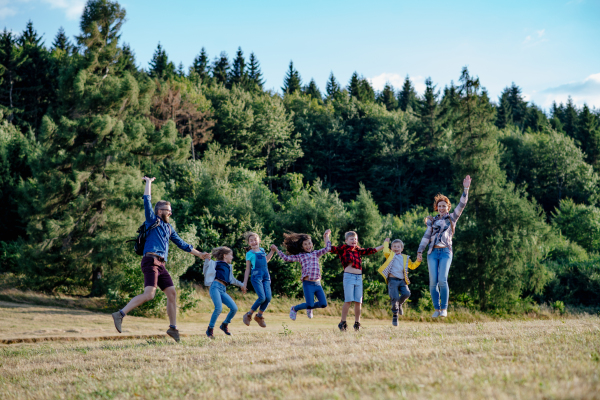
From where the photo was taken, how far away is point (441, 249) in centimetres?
948

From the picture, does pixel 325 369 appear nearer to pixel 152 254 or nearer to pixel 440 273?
pixel 152 254

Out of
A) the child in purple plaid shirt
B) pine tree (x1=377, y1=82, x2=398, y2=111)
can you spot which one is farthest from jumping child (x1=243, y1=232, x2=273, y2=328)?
pine tree (x1=377, y1=82, x2=398, y2=111)

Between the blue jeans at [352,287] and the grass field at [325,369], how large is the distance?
1.00 metres

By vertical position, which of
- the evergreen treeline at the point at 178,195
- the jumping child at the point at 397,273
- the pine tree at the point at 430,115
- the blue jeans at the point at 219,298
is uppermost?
the pine tree at the point at 430,115

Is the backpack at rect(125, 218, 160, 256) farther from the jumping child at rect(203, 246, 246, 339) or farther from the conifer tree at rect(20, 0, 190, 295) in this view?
the conifer tree at rect(20, 0, 190, 295)

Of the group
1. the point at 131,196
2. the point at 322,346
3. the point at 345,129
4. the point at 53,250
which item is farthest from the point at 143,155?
the point at 345,129

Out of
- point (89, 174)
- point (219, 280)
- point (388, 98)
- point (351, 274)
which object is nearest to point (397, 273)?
point (351, 274)

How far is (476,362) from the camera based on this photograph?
5.18 m

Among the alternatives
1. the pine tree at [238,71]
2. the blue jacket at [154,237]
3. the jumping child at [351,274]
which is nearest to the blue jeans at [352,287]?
the jumping child at [351,274]

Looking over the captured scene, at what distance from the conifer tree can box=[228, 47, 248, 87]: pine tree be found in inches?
1915

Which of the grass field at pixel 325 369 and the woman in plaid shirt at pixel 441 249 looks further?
the woman in plaid shirt at pixel 441 249

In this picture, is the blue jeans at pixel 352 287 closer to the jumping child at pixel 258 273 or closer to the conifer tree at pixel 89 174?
the jumping child at pixel 258 273

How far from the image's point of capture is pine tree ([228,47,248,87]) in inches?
3147

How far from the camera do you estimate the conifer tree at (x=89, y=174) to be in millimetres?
29000
